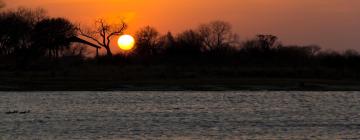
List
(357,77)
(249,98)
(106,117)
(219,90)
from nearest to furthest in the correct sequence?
1. (106,117)
2. (249,98)
3. (219,90)
4. (357,77)

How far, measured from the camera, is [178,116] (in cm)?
3231

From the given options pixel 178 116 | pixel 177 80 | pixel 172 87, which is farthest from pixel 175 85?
pixel 178 116

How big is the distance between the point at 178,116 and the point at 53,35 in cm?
6420

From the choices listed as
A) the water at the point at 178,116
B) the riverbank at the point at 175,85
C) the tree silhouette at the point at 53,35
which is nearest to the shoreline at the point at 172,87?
the riverbank at the point at 175,85

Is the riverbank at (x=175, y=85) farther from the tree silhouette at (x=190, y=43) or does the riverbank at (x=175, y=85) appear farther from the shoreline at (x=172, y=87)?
the tree silhouette at (x=190, y=43)

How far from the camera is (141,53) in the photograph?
109 metres

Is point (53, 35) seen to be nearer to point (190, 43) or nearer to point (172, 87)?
point (190, 43)

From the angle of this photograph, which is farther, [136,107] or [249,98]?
[249,98]

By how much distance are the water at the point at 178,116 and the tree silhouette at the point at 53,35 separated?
43.3m

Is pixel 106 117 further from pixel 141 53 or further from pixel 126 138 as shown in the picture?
pixel 141 53

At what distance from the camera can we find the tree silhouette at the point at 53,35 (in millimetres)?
91188

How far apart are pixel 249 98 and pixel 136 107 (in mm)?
9869

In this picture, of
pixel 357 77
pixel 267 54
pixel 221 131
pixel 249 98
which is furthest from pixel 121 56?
pixel 221 131

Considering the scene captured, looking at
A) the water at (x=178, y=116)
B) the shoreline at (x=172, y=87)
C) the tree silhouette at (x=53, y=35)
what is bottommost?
the water at (x=178, y=116)
